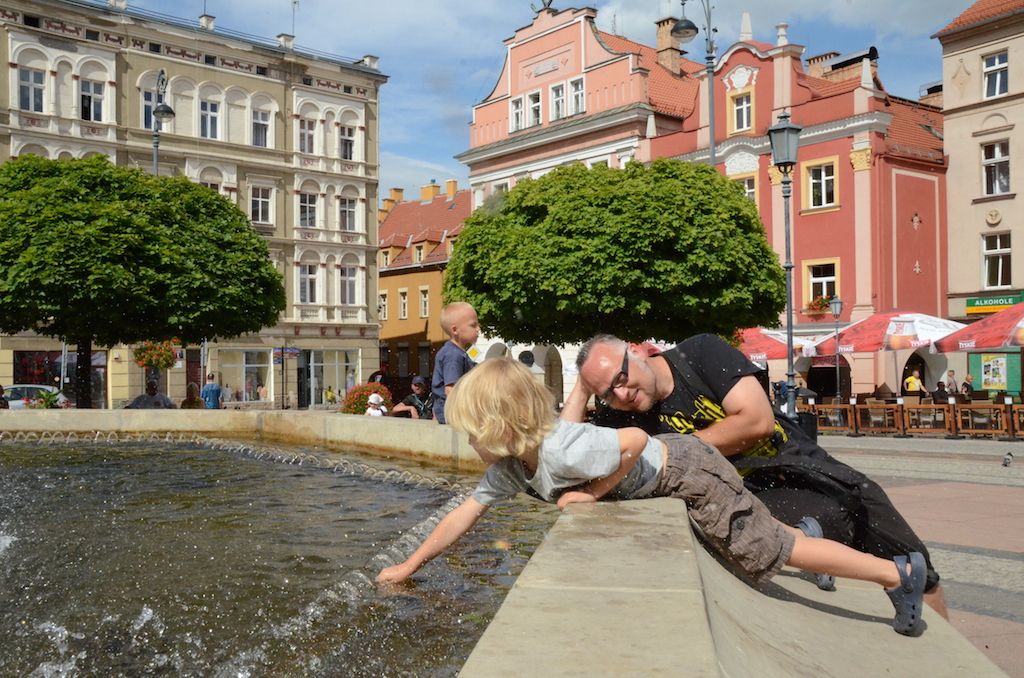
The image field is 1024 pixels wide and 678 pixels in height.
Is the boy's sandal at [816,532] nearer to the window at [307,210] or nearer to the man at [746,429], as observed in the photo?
the man at [746,429]

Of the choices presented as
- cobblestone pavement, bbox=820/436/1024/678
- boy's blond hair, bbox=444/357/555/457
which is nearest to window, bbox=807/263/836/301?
cobblestone pavement, bbox=820/436/1024/678

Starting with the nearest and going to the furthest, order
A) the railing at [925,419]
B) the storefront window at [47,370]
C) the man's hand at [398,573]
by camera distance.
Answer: the man's hand at [398,573], the railing at [925,419], the storefront window at [47,370]

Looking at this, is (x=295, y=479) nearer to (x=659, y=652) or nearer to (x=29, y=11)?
(x=659, y=652)

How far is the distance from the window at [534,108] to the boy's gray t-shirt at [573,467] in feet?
135

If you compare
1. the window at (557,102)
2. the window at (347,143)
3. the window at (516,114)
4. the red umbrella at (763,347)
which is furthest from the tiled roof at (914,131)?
the window at (347,143)

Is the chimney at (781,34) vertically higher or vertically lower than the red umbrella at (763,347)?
higher

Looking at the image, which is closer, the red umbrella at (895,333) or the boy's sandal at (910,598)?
the boy's sandal at (910,598)

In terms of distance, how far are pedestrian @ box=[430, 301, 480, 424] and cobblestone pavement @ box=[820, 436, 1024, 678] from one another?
344cm

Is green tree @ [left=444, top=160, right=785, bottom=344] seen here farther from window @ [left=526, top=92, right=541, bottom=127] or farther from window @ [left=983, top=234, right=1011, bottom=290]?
window @ [left=526, top=92, right=541, bottom=127]

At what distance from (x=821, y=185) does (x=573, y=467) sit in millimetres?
33102

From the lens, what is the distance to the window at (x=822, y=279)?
112ft

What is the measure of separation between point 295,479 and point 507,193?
21122 millimetres

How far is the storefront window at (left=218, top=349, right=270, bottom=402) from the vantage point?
44.0 meters

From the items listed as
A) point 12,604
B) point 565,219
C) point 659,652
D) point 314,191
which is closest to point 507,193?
point 565,219
